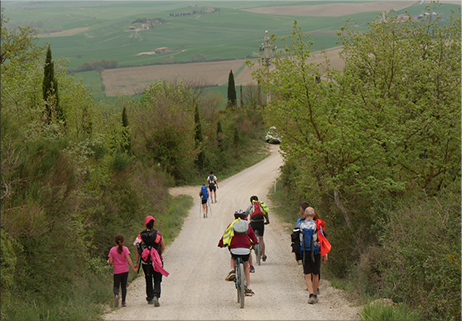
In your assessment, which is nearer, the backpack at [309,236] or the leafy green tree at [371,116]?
the backpack at [309,236]

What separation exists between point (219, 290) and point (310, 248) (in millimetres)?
3198

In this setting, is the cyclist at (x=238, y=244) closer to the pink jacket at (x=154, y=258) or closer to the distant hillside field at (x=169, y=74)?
the pink jacket at (x=154, y=258)

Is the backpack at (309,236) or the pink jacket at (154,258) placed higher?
the backpack at (309,236)

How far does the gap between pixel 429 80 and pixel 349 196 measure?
13.9 ft

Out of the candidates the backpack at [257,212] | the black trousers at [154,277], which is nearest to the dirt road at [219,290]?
the black trousers at [154,277]

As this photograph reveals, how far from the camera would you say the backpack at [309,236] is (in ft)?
34.4

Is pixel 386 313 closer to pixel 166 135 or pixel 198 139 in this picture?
pixel 166 135

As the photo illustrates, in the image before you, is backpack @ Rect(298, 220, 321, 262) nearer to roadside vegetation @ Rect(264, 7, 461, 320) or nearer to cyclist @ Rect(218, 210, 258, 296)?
cyclist @ Rect(218, 210, 258, 296)

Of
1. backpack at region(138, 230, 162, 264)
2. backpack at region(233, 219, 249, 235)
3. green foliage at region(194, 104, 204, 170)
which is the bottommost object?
green foliage at region(194, 104, 204, 170)

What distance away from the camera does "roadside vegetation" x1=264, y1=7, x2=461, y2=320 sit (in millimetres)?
13367

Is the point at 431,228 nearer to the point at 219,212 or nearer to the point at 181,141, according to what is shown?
the point at 219,212

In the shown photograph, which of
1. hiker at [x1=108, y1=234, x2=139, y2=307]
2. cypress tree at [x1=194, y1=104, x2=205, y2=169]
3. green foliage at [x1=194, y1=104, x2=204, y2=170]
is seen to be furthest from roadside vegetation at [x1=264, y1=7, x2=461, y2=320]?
cypress tree at [x1=194, y1=104, x2=205, y2=169]

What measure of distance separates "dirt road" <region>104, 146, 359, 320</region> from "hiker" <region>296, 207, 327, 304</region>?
478 mm

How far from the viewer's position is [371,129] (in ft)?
44.5
